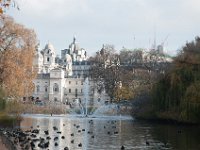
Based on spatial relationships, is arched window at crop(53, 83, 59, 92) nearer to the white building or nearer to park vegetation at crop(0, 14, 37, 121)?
the white building

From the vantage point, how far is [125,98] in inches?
3310

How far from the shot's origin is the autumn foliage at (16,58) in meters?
47.1

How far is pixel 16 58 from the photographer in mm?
48062

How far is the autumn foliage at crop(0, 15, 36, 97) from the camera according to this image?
47.1m

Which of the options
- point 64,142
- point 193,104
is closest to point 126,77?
point 193,104

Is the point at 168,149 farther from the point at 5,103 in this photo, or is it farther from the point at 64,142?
the point at 5,103

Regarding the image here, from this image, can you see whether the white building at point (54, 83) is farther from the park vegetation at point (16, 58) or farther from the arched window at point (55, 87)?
the park vegetation at point (16, 58)

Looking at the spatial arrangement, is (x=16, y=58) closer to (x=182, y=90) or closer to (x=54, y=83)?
(x=182, y=90)

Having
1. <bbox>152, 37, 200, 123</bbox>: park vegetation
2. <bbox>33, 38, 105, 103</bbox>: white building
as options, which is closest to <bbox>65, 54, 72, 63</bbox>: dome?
<bbox>33, 38, 105, 103</bbox>: white building

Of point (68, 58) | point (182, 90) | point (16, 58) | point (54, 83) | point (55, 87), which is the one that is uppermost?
point (68, 58)

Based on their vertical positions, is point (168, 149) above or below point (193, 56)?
below

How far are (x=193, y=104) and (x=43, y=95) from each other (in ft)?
381

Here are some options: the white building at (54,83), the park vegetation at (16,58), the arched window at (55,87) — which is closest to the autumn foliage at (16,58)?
the park vegetation at (16,58)

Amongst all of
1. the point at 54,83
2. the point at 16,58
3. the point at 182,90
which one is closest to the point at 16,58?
the point at 16,58
